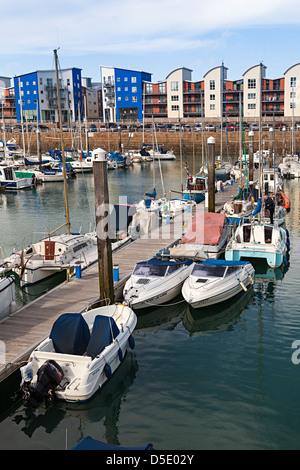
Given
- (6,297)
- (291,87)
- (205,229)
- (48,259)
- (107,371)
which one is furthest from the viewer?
(291,87)

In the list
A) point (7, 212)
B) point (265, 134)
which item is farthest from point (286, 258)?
point (265, 134)

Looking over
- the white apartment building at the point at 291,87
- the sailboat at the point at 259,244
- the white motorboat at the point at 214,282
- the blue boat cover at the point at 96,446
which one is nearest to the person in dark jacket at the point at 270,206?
the sailboat at the point at 259,244

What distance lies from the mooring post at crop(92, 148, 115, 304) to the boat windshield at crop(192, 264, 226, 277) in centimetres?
395

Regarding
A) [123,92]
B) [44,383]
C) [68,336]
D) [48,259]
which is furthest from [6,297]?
[123,92]

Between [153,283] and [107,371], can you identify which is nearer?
[107,371]

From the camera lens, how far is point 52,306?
1582 cm

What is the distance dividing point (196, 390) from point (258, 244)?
11.3 m

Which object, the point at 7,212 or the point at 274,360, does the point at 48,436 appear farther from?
the point at 7,212

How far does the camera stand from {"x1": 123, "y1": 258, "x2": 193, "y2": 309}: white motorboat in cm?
1686

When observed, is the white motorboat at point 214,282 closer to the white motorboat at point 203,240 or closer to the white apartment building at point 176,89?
the white motorboat at point 203,240

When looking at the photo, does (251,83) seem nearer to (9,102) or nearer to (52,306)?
(9,102)

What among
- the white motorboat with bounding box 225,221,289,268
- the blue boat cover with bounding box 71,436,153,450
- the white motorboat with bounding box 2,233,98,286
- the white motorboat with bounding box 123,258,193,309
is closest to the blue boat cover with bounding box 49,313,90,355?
the blue boat cover with bounding box 71,436,153,450

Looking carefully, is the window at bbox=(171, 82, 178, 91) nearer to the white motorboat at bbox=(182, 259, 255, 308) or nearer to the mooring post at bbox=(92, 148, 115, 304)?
the white motorboat at bbox=(182, 259, 255, 308)

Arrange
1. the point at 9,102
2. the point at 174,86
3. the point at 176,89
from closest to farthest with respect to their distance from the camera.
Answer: the point at 176,89 < the point at 174,86 < the point at 9,102
